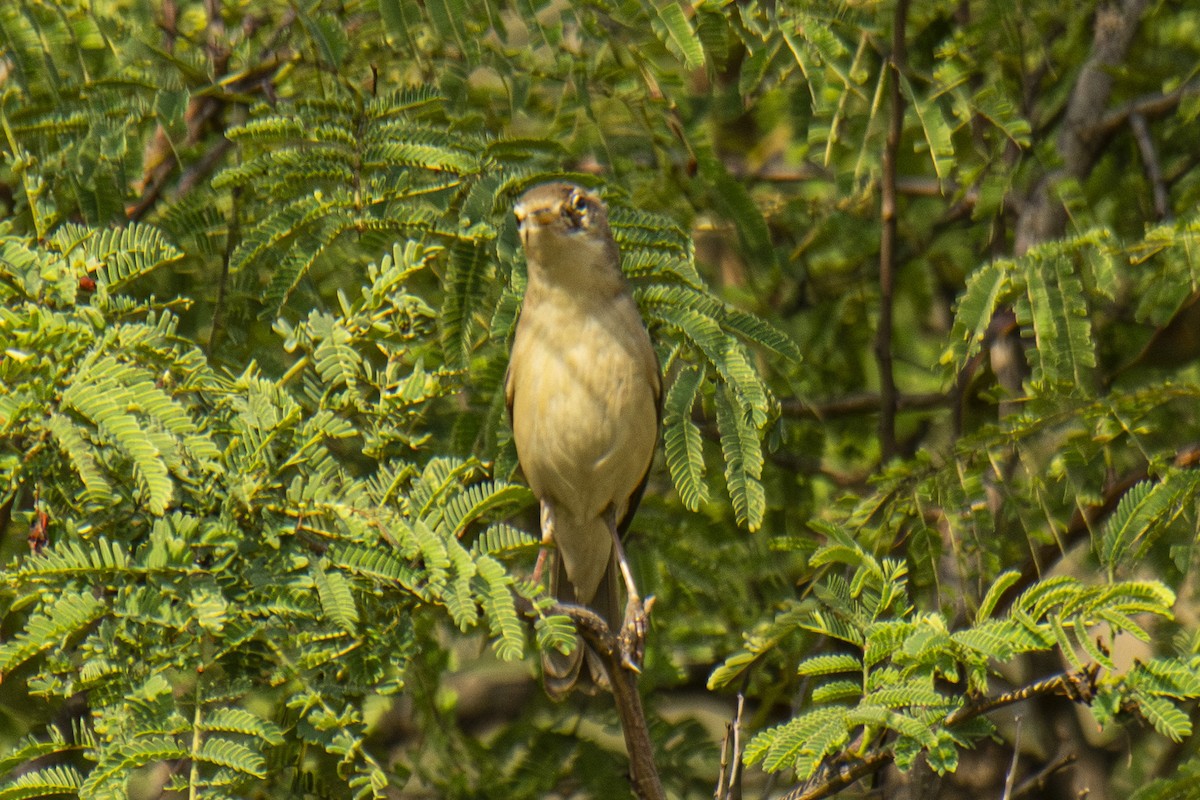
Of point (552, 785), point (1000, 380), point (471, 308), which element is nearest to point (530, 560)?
point (552, 785)

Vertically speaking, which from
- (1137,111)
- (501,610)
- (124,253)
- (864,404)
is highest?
(124,253)

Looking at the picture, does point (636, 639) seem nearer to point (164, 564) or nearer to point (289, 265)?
point (289, 265)

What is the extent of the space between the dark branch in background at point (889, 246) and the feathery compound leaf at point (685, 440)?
1.76 m

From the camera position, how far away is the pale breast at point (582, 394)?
501cm

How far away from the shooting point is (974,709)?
335cm

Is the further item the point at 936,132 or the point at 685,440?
the point at 936,132

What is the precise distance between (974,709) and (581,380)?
213cm

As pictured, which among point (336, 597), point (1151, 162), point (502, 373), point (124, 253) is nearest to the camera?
point (336, 597)

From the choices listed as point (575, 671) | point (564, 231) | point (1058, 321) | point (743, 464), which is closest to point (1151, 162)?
point (1058, 321)

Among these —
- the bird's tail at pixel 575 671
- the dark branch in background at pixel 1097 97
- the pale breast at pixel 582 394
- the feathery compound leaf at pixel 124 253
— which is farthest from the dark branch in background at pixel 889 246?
the feathery compound leaf at pixel 124 253

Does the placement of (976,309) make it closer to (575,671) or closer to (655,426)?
(655,426)

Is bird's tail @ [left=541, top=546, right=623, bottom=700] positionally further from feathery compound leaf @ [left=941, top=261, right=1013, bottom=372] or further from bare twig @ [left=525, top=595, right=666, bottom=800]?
feathery compound leaf @ [left=941, top=261, right=1013, bottom=372]

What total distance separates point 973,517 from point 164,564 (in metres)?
2.92

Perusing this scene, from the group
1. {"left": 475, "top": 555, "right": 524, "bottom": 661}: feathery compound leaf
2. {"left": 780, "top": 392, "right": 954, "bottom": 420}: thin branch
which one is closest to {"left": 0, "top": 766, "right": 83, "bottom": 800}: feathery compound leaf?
{"left": 475, "top": 555, "right": 524, "bottom": 661}: feathery compound leaf
